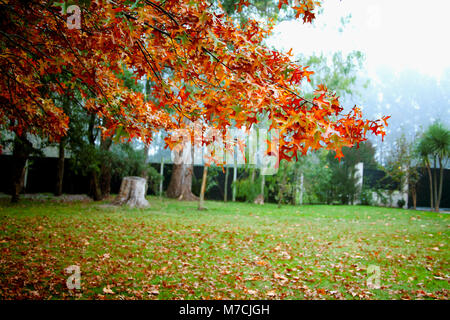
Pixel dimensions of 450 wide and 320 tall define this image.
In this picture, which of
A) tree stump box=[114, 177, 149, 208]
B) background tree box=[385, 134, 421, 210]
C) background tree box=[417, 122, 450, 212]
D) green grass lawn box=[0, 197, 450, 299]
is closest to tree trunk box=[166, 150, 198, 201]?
tree stump box=[114, 177, 149, 208]

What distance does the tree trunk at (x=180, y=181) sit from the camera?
13.8m

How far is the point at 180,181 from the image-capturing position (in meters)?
14.0

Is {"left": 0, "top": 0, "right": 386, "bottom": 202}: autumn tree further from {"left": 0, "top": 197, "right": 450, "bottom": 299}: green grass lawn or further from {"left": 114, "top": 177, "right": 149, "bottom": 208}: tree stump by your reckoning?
{"left": 114, "top": 177, "right": 149, "bottom": 208}: tree stump

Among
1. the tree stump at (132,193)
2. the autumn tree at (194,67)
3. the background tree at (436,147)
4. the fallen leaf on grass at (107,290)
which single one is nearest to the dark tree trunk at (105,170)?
the tree stump at (132,193)

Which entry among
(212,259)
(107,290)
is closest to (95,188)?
(212,259)

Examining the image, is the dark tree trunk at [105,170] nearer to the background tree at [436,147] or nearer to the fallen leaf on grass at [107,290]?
the fallen leaf on grass at [107,290]

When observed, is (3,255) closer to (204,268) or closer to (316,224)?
(204,268)

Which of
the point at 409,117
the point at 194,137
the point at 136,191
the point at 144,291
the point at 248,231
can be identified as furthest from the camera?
the point at 409,117

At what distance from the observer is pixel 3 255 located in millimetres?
3971

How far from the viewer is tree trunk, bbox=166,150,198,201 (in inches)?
544

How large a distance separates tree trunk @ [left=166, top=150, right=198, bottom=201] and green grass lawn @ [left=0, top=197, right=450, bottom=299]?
20.9 ft

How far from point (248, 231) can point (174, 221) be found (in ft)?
6.29

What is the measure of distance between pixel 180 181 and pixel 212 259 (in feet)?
32.2
